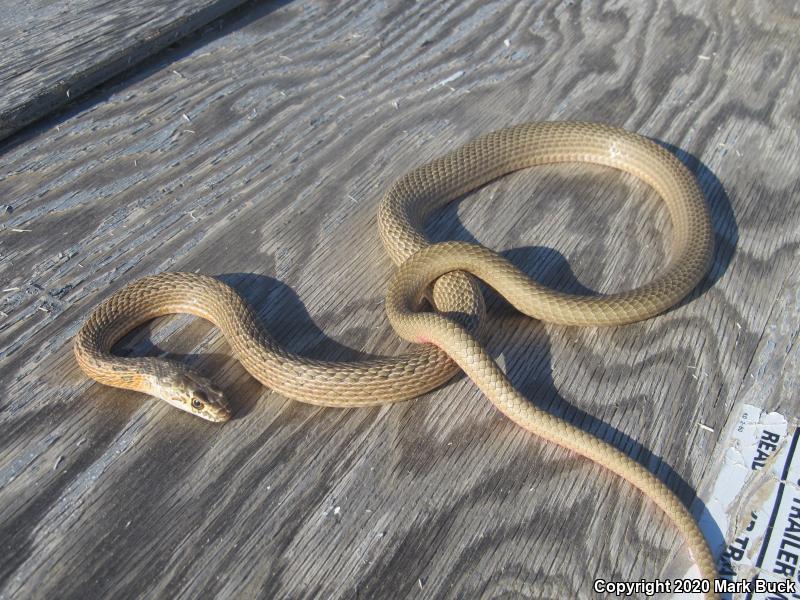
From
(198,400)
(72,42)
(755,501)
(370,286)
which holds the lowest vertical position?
(755,501)

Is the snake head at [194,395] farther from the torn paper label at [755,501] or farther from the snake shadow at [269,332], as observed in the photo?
the torn paper label at [755,501]

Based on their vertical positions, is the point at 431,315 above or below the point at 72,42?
Result: below

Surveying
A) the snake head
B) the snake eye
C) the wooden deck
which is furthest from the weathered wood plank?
the snake eye

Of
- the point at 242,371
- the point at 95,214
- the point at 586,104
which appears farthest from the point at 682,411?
the point at 95,214

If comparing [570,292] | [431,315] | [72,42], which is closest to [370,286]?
[431,315]

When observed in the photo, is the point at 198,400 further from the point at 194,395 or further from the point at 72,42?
the point at 72,42

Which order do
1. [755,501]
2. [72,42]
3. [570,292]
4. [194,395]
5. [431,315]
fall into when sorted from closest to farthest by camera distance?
1. [755,501]
2. [194,395]
3. [431,315]
4. [570,292]
5. [72,42]

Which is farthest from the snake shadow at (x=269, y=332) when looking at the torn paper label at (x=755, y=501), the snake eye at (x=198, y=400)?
the torn paper label at (x=755, y=501)
